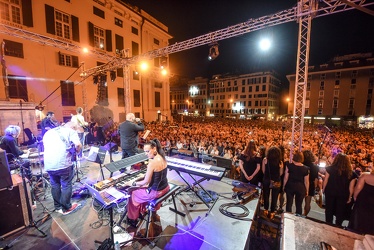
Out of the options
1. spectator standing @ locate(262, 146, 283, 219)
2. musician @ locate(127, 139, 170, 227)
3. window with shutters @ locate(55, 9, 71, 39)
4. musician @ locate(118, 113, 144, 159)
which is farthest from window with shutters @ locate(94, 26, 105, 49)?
spectator standing @ locate(262, 146, 283, 219)

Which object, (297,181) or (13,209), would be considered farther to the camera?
(297,181)

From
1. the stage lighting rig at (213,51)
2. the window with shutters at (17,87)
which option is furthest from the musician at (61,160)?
the window with shutters at (17,87)

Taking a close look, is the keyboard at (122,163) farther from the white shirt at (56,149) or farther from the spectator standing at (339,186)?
the spectator standing at (339,186)

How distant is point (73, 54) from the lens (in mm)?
13898

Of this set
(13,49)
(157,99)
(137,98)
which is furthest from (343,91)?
(13,49)

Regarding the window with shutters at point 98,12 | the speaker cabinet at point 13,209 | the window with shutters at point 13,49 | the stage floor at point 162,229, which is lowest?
the stage floor at point 162,229

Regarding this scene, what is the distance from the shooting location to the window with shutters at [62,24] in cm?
1295

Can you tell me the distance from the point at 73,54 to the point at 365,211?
17872mm

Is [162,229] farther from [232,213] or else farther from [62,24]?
[62,24]

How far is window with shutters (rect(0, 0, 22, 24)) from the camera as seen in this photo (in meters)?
10.4

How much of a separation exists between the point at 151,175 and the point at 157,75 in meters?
20.7

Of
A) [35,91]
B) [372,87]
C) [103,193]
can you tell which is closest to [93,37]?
[35,91]

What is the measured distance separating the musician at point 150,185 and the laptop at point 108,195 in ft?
0.69

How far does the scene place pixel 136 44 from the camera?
19875 millimetres
